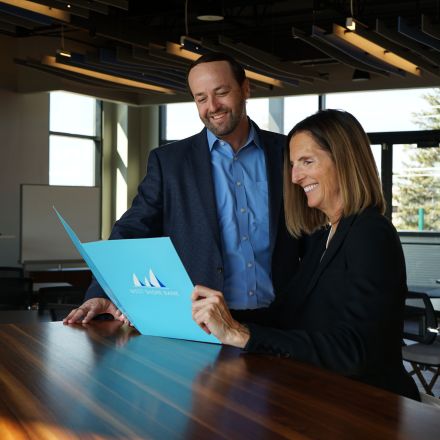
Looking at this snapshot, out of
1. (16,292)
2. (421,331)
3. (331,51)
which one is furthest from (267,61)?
(421,331)

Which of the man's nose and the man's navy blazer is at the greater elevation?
the man's nose

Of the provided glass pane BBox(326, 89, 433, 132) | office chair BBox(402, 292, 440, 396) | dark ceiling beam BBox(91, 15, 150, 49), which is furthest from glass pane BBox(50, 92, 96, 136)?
office chair BBox(402, 292, 440, 396)

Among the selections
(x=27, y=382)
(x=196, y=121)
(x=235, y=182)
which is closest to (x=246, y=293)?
(x=235, y=182)

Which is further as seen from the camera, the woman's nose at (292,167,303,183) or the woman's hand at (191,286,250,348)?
the woman's nose at (292,167,303,183)

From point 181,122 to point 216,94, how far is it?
418 inches

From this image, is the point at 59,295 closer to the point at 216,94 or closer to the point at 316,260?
the point at 216,94

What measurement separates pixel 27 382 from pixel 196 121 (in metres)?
11.6

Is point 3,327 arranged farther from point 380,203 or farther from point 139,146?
point 139,146

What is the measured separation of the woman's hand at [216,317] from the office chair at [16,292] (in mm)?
4726

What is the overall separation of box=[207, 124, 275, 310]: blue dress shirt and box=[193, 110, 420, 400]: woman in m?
0.45

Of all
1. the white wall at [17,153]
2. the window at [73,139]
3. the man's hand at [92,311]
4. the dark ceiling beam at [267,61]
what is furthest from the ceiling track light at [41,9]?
the window at [73,139]

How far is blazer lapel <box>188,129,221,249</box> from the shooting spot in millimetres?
2525

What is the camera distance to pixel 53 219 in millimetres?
10617

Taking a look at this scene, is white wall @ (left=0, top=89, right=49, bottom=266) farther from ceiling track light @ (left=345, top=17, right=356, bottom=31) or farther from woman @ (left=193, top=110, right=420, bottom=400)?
woman @ (left=193, top=110, right=420, bottom=400)
